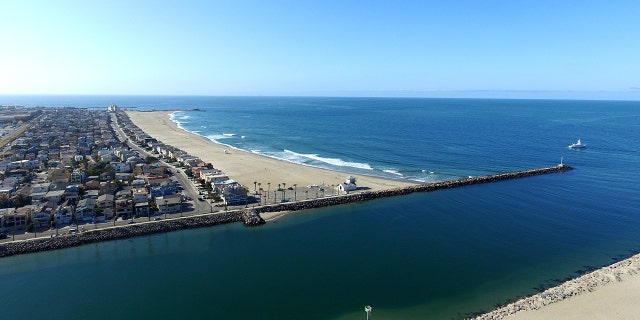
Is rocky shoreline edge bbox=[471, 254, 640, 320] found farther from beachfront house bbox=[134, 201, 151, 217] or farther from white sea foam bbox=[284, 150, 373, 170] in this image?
white sea foam bbox=[284, 150, 373, 170]

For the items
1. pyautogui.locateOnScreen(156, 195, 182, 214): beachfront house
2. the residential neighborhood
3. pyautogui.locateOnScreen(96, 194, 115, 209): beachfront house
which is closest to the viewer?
the residential neighborhood

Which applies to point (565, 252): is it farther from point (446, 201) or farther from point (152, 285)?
point (152, 285)

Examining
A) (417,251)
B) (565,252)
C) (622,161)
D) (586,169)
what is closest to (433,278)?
(417,251)

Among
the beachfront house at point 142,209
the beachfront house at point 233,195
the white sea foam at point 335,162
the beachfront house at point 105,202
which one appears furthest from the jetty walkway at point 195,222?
the white sea foam at point 335,162

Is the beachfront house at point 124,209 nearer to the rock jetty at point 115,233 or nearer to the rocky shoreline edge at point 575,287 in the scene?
the rock jetty at point 115,233

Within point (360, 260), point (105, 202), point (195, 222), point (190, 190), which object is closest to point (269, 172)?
point (190, 190)

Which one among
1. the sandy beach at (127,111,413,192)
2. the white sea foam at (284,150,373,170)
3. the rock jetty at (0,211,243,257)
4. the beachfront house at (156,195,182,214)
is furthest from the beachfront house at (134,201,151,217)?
the white sea foam at (284,150,373,170)
